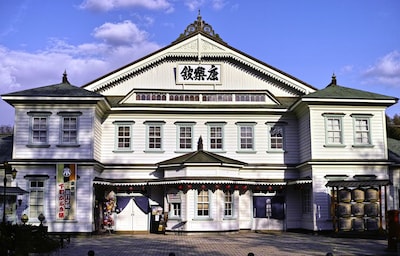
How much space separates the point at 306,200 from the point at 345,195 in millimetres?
3644

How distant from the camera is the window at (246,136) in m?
29.0

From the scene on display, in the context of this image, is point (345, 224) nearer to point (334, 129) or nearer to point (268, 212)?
point (334, 129)

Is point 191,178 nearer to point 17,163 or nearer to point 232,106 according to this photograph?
point 232,106

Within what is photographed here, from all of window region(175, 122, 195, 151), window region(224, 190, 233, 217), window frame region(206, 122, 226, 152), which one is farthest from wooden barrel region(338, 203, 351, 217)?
window region(175, 122, 195, 151)

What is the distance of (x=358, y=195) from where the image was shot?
2403 cm

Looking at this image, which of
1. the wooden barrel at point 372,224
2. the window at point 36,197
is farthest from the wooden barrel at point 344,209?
the window at point 36,197

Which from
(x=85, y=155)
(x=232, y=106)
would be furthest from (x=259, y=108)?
(x=85, y=155)

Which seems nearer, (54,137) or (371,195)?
(371,195)

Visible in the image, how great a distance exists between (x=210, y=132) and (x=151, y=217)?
5865 millimetres

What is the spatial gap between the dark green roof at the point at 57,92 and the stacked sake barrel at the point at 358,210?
13406mm

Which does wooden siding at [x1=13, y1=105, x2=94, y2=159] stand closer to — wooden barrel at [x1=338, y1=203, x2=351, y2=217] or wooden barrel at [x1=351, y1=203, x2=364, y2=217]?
wooden barrel at [x1=338, y1=203, x2=351, y2=217]

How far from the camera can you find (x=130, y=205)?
28438mm

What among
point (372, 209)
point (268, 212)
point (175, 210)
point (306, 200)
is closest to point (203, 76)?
point (175, 210)

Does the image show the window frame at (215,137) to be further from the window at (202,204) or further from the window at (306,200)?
the window at (306,200)
